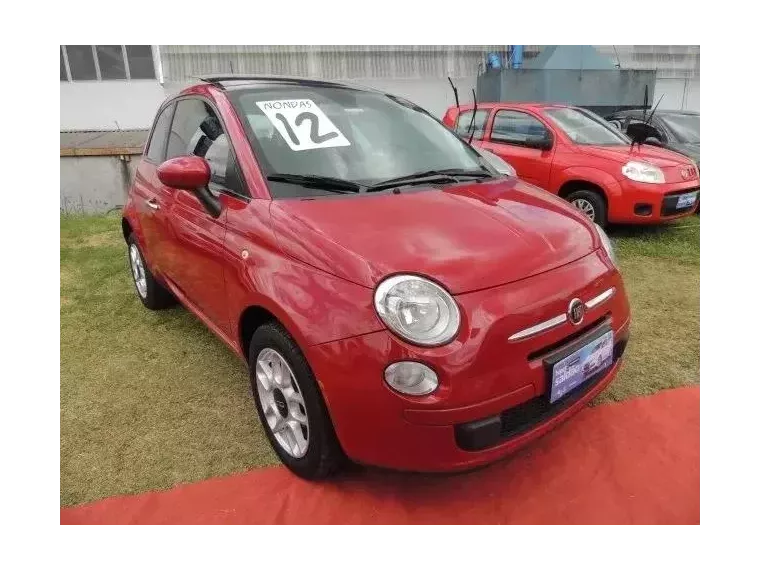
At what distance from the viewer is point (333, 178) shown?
231cm

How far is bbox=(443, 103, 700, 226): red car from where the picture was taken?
5477 mm

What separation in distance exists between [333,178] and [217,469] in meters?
1.37

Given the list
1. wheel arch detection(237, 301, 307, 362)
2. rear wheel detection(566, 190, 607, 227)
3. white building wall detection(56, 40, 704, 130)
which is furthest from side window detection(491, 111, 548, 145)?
wheel arch detection(237, 301, 307, 362)

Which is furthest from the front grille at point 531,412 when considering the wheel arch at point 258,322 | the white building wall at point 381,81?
the white building wall at point 381,81

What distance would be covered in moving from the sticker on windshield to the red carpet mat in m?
1.47

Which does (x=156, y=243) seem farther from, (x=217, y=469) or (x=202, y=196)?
(x=217, y=469)

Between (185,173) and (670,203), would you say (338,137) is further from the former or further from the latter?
(670,203)

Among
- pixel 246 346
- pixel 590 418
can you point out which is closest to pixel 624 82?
pixel 590 418

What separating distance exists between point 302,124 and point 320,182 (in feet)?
1.28

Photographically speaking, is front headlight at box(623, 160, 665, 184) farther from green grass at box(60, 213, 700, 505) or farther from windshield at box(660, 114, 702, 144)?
windshield at box(660, 114, 702, 144)

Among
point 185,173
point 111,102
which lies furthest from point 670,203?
point 111,102

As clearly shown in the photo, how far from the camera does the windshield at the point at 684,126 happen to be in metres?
7.07

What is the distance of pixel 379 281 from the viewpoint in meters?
1.76

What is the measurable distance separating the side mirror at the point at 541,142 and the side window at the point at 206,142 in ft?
13.9
